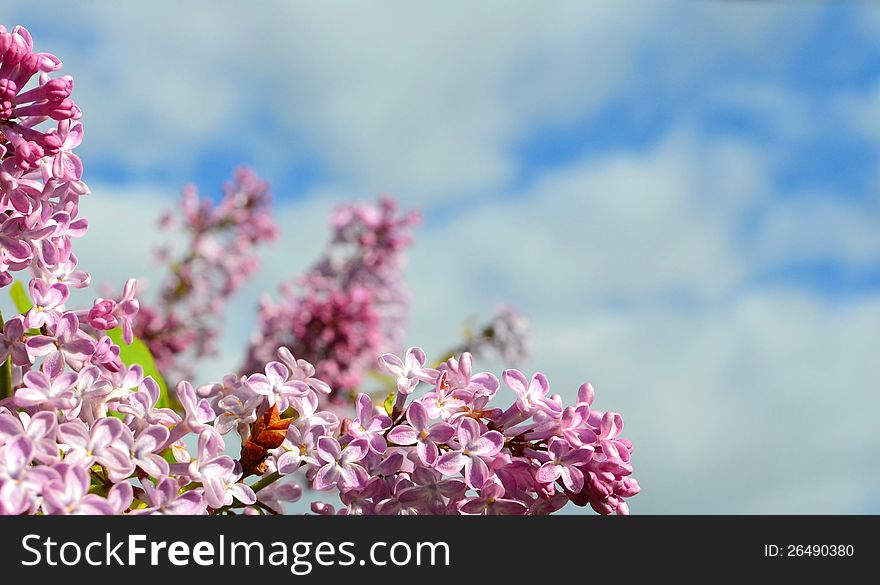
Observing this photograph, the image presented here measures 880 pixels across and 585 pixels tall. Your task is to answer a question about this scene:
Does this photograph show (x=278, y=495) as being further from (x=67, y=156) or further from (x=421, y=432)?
(x=67, y=156)

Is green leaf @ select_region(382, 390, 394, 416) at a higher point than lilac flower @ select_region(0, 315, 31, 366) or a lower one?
lower

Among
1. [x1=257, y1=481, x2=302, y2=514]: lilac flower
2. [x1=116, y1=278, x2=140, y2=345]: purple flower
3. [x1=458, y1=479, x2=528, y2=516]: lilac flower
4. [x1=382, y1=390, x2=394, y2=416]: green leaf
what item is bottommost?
[x1=458, y1=479, x2=528, y2=516]: lilac flower

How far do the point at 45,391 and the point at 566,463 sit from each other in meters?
0.91

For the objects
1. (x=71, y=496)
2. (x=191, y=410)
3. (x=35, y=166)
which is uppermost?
(x=35, y=166)

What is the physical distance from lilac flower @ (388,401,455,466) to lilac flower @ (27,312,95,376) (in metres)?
0.59

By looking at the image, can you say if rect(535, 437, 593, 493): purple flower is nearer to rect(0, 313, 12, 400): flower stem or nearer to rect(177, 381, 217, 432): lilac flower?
rect(177, 381, 217, 432): lilac flower

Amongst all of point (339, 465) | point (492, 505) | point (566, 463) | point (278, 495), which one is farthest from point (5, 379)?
point (566, 463)

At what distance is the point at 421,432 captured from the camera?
5.24ft

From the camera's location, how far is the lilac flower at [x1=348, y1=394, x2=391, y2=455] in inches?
62.7

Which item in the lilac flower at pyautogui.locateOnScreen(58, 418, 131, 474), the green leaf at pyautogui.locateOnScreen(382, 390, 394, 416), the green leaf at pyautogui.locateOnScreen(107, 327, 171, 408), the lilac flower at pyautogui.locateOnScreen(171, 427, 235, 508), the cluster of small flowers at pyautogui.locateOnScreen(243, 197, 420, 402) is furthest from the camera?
the cluster of small flowers at pyautogui.locateOnScreen(243, 197, 420, 402)

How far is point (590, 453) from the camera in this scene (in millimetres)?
1594

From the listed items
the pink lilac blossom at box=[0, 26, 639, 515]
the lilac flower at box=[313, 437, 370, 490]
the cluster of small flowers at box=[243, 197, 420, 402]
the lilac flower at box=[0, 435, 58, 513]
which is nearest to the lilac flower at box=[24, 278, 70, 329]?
the pink lilac blossom at box=[0, 26, 639, 515]
